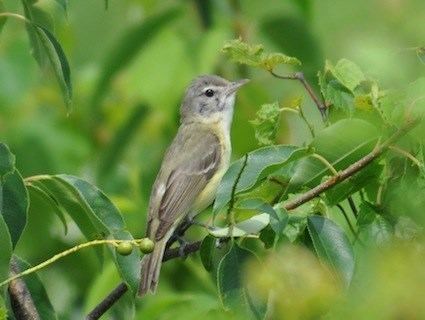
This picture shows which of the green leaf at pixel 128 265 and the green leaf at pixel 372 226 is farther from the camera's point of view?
the green leaf at pixel 128 265

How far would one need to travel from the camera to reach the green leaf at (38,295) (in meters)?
2.97

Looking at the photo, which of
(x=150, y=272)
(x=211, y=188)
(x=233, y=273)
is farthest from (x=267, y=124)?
(x=211, y=188)

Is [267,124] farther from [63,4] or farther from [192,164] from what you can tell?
[192,164]

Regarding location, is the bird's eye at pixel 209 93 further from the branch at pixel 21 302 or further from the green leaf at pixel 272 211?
the green leaf at pixel 272 211

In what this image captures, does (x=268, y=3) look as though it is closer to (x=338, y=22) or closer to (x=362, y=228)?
(x=338, y=22)

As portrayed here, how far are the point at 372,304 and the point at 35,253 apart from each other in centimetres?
477

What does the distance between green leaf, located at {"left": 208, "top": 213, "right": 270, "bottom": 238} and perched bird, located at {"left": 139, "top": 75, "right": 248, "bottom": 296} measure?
1805 mm

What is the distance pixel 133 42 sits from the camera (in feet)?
19.5

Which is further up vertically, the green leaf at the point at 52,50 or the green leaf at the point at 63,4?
the green leaf at the point at 63,4

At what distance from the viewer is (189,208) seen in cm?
535

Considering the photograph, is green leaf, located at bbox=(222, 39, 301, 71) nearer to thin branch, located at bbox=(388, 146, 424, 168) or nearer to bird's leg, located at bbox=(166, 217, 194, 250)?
thin branch, located at bbox=(388, 146, 424, 168)

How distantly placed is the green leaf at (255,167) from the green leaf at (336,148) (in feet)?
0.19

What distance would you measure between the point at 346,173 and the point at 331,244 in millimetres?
152

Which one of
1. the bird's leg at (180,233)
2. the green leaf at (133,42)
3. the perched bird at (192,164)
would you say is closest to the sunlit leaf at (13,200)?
the perched bird at (192,164)
